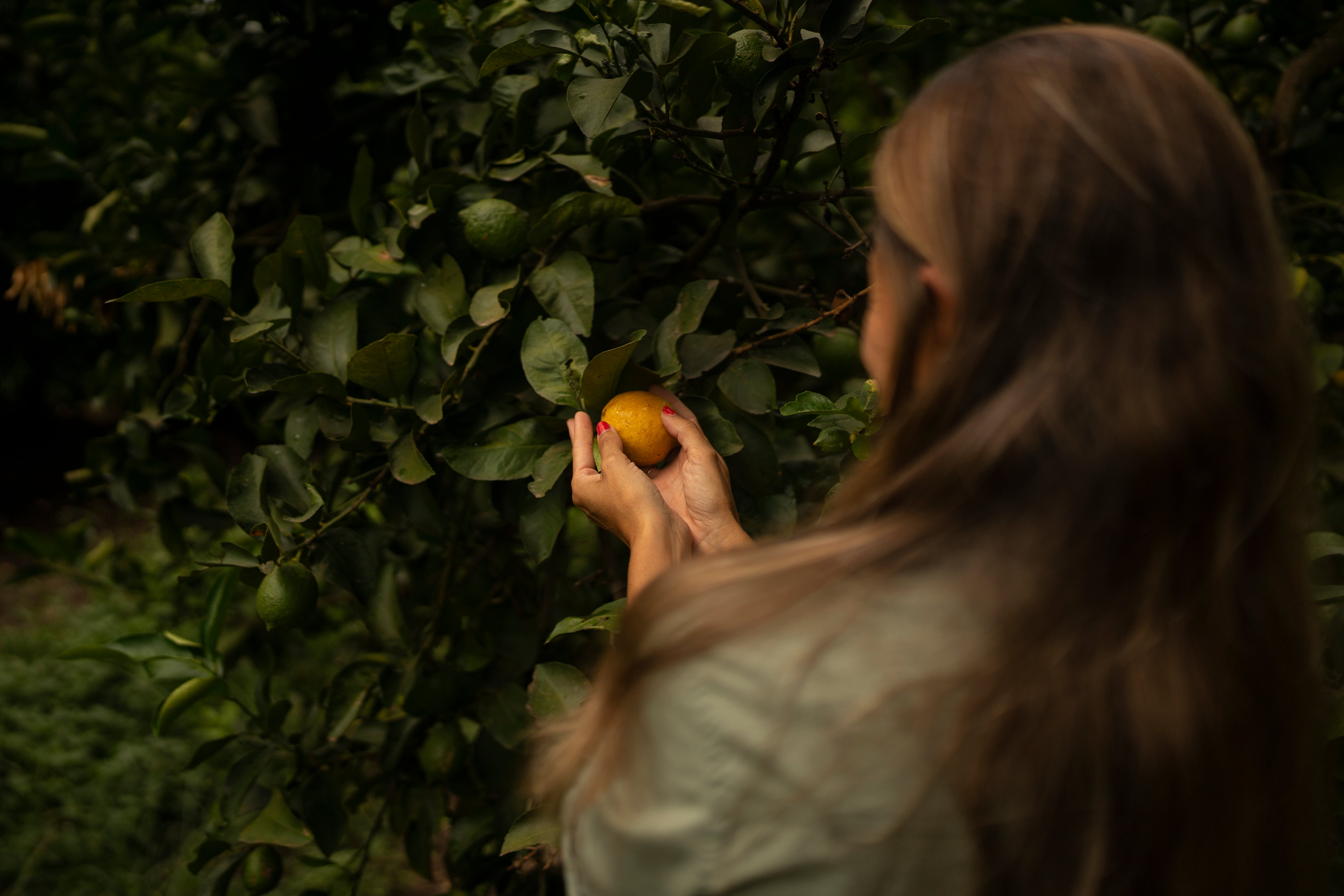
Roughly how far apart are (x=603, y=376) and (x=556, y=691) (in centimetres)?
37

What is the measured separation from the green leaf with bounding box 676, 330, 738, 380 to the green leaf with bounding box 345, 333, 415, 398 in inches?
12.8

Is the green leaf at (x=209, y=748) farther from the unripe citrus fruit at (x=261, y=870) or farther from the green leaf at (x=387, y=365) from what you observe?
the green leaf at (x=387, y=365)

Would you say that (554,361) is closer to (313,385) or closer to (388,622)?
(313,385)

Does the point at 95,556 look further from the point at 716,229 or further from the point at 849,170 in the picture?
the point at 849,170

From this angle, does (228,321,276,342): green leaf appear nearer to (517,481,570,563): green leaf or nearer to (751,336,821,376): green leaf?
(517,481,570,563): green leaf

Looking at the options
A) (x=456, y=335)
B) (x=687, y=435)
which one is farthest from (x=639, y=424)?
(x=456, y=335)

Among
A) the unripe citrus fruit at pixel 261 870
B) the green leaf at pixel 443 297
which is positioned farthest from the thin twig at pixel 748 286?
the unripe citrus fruit at pixel 261 870

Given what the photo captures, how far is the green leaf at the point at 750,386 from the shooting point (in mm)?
1063

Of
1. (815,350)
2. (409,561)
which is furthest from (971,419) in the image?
(409,561)

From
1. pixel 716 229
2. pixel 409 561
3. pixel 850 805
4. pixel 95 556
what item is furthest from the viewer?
pixel 95 556

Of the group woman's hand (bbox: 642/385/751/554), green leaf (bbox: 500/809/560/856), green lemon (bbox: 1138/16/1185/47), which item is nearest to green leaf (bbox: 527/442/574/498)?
woman's hand (bbox: 642/385/751/554)

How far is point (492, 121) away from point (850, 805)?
3.21ft

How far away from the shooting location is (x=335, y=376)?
3.62 ft

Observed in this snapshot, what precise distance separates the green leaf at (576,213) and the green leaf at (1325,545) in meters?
0.82
